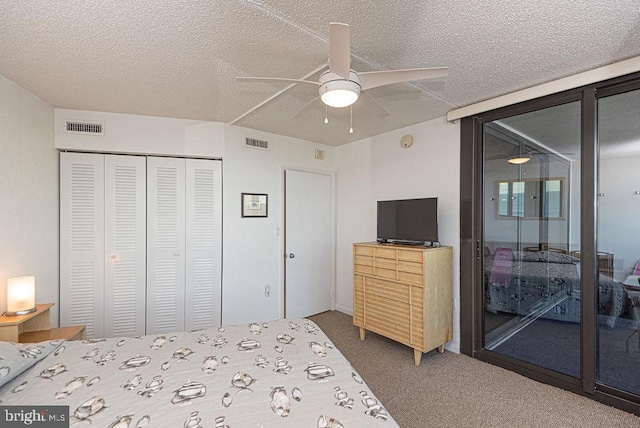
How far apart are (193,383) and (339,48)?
68.8 inches

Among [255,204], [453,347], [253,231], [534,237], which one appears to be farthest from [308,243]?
[534,237]

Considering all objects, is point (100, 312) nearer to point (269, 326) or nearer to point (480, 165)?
point (269, 326)

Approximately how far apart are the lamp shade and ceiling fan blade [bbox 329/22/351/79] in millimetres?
2763

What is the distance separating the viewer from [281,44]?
1.88 meters

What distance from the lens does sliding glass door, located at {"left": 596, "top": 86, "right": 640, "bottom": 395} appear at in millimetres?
2150

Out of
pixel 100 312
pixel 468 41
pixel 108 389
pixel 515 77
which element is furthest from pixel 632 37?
pixel 100 312

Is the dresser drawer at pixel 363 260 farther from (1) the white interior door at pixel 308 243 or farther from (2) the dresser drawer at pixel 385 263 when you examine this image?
(1) the white interior door at pixel 308 243

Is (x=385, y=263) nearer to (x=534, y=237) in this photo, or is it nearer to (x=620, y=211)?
(x=534, y=237)

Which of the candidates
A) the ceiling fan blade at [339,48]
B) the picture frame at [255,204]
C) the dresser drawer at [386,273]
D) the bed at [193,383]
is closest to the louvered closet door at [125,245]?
the picture frame at [255,204]

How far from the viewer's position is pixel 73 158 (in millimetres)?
3039

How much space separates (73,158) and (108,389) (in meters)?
2.69

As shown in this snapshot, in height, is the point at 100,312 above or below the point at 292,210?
below

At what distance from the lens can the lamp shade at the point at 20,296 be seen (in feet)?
7.22

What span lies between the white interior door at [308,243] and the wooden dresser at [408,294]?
1053mm
